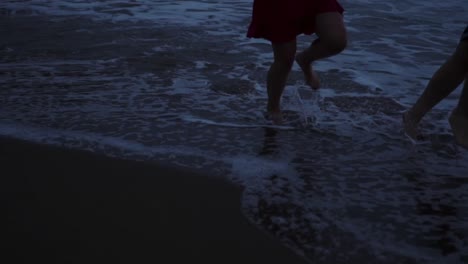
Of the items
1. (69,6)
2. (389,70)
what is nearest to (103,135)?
(389,70)

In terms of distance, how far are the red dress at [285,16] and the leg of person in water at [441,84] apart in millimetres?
793

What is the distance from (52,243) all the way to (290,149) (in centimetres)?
160

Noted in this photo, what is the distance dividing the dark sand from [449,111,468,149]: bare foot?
54.0 inches

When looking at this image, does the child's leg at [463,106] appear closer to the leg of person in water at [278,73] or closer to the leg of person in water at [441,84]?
the leg of person in water at [441,84]

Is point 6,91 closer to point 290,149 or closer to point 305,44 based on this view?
point 290,149

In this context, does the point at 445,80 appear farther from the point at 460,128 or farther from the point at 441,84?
the point at 460,128

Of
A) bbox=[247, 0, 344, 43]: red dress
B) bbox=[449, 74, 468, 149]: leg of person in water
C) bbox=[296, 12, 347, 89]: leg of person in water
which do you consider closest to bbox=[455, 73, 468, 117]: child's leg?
bbox=[449, 74, 468, 149]: leg of person in water

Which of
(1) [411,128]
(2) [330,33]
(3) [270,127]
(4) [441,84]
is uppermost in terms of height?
(2) [330,33]

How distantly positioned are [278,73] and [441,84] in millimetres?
1038

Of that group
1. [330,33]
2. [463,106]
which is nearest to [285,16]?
[330,33]

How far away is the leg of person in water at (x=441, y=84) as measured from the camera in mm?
3045

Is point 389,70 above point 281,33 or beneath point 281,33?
beneath

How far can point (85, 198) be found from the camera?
2.48m

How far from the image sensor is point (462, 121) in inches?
123
